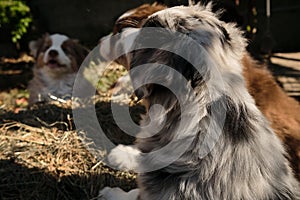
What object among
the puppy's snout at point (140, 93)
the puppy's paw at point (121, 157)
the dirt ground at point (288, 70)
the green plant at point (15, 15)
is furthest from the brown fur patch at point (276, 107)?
the green plant at point (15, 15)

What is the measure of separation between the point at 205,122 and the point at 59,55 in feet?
14.6

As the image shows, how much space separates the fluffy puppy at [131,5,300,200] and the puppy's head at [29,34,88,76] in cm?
418

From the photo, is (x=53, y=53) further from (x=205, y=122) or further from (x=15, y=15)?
(x=205, y=122)

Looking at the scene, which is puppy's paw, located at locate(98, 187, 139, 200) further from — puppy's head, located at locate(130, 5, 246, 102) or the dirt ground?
the dirt ground

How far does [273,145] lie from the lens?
6.86 feet

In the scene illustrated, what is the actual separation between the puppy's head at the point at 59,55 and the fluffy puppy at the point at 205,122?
13.7ft

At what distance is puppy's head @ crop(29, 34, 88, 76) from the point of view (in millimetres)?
6008

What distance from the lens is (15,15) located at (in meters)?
8.23

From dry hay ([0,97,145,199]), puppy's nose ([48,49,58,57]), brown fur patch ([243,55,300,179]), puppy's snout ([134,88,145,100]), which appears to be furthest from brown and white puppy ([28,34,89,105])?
puppy's snout ([134,88,145,100])

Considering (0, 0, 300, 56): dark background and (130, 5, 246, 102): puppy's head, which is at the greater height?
Answer: (130, 5, 246, 102): puppy's head

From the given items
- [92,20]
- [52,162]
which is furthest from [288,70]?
[52,162]

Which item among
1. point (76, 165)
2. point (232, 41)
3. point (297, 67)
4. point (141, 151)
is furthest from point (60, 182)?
point (297, 67)

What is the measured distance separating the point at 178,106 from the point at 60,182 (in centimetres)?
141

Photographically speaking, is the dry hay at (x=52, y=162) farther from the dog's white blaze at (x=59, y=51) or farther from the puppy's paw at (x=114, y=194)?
the dog's white blaze at (x=59, y=51)
